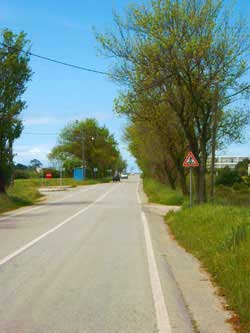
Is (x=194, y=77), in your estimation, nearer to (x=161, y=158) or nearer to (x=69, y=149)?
(x=161, y=158)

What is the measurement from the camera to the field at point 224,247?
780 centimetres

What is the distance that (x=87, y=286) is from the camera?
9117mm

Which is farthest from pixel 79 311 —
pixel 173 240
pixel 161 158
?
pixel 161 158

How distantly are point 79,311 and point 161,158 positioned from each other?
42.9m

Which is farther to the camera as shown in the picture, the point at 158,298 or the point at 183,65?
the point at 183,65

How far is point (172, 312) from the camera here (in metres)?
7.49

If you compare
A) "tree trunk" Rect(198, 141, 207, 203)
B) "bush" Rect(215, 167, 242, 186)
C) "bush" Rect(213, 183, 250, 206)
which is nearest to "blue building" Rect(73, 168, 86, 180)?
"bush" Rect(215, 167, 242, 186)

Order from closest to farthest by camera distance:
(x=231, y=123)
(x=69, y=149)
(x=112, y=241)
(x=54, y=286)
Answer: (x=54, y=286) → (x=112, y=241) → (x=231, y=123) → (x=69, y=149)

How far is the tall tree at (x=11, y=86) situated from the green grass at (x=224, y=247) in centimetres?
1740

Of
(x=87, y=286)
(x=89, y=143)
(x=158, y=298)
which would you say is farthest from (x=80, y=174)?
(x=158, y=298)

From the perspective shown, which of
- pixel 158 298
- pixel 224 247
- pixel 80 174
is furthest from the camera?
pixel 80 174

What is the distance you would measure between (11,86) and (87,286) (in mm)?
26612

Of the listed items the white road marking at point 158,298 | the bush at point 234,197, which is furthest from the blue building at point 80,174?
the white road marking at point 158,298

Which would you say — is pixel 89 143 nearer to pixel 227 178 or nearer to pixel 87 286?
pixel 227 178
